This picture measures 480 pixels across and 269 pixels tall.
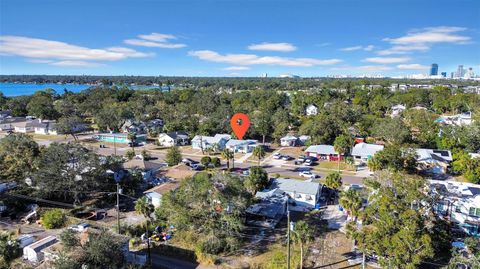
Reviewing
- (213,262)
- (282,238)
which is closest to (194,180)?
(213,262)

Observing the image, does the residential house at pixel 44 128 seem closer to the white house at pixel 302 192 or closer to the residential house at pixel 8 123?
the residential house at pixel 8 123

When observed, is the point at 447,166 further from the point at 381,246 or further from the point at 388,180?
the point at 381,246

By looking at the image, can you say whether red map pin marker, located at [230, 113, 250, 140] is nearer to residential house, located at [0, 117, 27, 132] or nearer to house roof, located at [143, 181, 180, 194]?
house roof, located at [143, 181, 180, 194]

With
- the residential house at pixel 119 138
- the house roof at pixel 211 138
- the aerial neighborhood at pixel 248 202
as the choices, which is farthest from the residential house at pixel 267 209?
the residential house at pixel 119 138

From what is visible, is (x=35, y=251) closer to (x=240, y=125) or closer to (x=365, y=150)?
(x=240, y=125)

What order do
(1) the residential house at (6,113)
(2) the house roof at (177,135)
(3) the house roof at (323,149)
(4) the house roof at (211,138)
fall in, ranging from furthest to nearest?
(1) the residential house at (6,113), (2) the house roof at (177,135), (4) the house roof at (211,138), (3) the house roof at (323,149)

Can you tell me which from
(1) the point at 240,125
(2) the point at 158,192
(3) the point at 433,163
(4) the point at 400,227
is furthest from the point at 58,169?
(3) the point at 433,163

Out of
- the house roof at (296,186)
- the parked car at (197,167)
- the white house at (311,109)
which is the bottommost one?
the parked car at (197,167)
